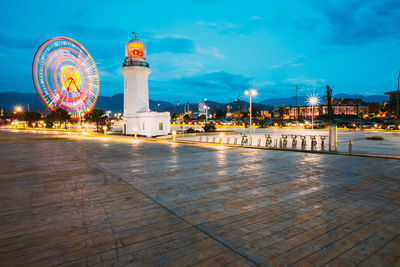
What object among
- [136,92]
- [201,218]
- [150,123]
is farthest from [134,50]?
[201,218]

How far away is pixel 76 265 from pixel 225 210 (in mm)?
3573

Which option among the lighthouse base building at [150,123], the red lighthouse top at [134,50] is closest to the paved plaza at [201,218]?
the lighthouse base building at [150,123]

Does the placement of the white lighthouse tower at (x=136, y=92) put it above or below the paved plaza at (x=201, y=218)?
above

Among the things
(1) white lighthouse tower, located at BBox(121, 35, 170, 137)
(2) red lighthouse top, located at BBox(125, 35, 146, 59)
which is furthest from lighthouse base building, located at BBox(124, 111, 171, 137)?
(2) red lighthouse top, located at BBox(125, 35, 146, 59)

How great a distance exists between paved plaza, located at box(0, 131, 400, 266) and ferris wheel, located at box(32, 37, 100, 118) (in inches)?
1364

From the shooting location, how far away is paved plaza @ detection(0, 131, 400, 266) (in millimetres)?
4215

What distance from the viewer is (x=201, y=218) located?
5770mm

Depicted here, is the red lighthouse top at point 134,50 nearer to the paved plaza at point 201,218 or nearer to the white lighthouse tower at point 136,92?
the white lighthouse tower at point 136,92

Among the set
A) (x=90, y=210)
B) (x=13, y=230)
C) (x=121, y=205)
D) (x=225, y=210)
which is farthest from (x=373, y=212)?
(x=13, y=230)

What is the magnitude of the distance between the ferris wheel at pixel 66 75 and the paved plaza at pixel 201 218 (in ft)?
114

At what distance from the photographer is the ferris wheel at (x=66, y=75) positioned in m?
38.8

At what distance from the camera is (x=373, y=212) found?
20.0 feet

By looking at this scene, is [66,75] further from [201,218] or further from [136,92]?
[201,218]

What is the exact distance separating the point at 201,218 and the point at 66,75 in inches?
1833
